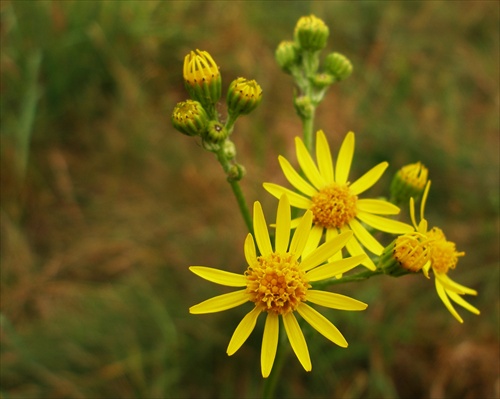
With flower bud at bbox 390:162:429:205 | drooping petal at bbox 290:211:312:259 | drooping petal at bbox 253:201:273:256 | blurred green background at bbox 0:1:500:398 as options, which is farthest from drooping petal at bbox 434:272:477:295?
blurred green background at bbox 0:1:500:398

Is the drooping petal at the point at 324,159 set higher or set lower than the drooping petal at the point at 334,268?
higher

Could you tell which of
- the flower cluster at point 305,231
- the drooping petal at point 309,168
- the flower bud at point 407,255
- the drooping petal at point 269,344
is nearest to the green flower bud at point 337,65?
the flower cluster at point 305,231

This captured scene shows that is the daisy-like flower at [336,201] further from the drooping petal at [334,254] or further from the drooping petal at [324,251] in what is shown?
the drooping petal at [324,251]

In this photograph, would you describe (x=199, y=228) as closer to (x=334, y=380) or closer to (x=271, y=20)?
(x=334, y=380)

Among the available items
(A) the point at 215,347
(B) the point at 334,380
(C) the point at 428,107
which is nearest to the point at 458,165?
(C) the point at 428,107

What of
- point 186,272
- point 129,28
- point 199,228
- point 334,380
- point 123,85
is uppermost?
point 129,28
